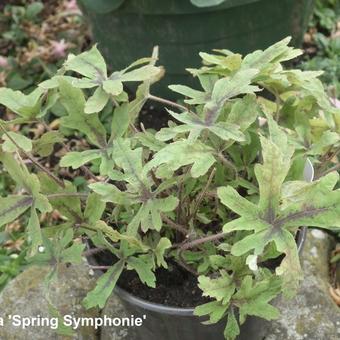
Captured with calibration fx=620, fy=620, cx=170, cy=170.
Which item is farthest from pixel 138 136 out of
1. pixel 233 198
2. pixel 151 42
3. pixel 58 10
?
pixel 58 10

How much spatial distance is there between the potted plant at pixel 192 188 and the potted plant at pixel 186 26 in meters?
0.64

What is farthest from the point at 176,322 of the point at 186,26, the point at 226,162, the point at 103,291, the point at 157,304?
the point at 186,26

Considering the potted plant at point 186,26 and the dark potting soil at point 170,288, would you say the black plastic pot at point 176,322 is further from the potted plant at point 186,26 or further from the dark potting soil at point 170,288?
the potted plant at point 186,26

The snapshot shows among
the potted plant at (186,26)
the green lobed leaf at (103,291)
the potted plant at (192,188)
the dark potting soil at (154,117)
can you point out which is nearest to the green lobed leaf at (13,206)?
the potted plant at (192,188)

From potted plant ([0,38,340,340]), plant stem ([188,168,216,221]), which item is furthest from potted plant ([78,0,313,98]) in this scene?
plant stem ([188,168,216,221])

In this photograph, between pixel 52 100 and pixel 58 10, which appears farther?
pixel 58 10

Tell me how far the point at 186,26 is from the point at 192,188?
82 centimetres

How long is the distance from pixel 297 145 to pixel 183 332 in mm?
367

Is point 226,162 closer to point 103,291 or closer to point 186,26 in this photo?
point 103,291

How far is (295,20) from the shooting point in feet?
5.88

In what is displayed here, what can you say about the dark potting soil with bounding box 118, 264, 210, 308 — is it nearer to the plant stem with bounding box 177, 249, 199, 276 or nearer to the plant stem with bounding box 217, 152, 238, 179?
the plant stem with bounding box 177, 249, 199, 276

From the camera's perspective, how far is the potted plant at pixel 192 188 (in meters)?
0.78

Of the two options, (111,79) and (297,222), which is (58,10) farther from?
(297,222)

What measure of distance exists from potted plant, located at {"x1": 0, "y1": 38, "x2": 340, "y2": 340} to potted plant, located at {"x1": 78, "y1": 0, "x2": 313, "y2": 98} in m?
0.64
